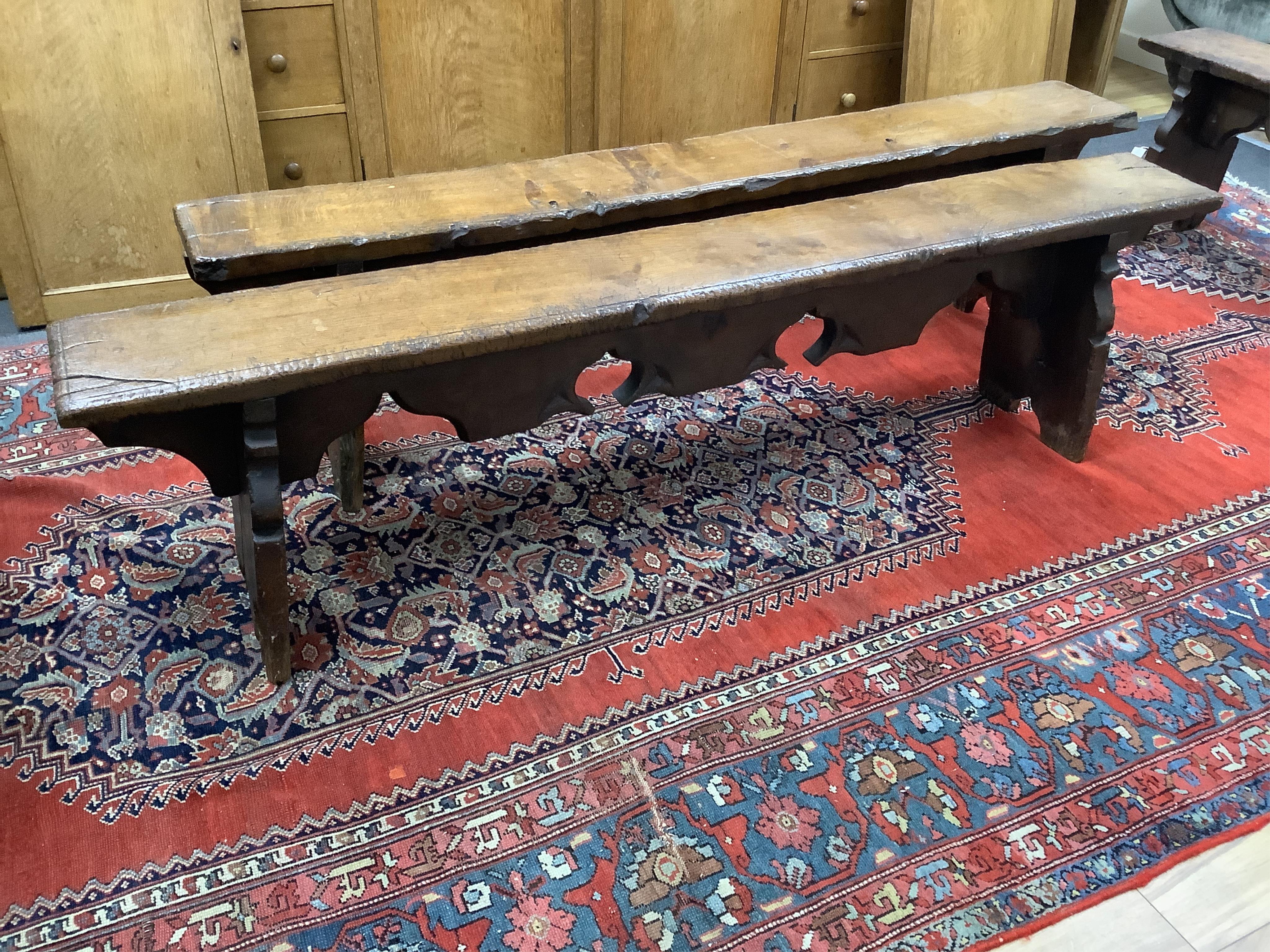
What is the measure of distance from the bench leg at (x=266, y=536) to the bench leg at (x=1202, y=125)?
273 centimetres

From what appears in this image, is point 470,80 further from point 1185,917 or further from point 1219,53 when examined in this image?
point 1185,917

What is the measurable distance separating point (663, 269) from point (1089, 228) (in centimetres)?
88

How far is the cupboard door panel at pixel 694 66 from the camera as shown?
10.5 ft

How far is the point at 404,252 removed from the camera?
203 centimetres

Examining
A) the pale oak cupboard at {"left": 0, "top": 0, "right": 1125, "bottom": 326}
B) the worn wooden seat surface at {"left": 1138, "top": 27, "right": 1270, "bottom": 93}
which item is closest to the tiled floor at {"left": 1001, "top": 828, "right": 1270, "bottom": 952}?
the worn wooden seat surface at {"left": 1138, "top": 27, "right": 1270, "bottom": 93}

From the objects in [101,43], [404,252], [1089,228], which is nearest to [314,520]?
[404,252]

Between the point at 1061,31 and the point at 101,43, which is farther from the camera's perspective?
the point at 1061,31

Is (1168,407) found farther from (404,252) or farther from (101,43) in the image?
(101,43)

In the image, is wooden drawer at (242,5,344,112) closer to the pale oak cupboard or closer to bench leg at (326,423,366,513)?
the pale oak cupboard

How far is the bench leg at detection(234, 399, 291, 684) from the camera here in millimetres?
1668

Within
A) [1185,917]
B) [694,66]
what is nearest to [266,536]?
[1185,917]

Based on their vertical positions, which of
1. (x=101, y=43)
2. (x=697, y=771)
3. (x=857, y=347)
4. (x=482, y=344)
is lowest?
(x=697, y=771)

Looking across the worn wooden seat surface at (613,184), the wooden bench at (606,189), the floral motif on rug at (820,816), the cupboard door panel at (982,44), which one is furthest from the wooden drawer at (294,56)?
the floral motif on rug at (820,816)

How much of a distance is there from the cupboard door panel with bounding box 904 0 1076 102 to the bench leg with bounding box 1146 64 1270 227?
463 mm
